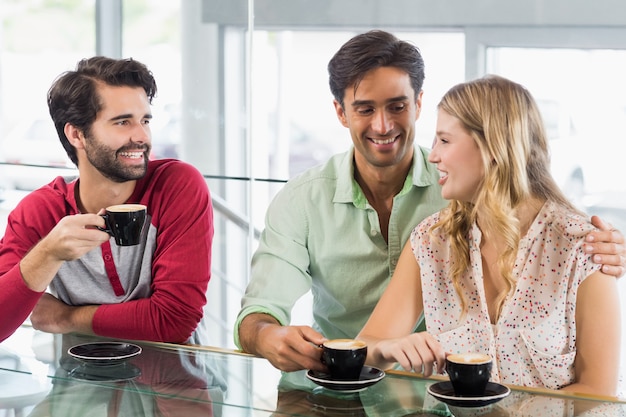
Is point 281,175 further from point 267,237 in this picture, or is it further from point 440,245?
point 440,245

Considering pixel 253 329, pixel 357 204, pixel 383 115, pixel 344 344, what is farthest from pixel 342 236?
pixel 344 344

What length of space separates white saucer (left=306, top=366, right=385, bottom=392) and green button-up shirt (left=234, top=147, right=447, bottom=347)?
0.70 meters

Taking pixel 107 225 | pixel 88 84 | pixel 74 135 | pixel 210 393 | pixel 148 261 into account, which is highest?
pixel 88 84

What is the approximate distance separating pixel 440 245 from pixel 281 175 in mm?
1728

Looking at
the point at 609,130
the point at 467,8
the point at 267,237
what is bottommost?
the point at 267,237

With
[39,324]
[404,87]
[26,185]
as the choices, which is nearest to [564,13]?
[404,87]

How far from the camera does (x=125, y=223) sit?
6.19 feet

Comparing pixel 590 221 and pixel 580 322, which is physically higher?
pixel 590 221

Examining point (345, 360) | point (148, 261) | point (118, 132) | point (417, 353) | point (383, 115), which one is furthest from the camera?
point (118, 132)

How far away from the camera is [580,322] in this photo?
1839mm

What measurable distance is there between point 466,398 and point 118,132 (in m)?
1.42

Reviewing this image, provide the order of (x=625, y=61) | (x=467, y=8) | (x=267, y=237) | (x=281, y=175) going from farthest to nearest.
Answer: (x=281, y=175) < (x=467, y=8) < (x=625, y=61) < (x=267, y=237)

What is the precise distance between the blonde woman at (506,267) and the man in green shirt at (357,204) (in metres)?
0.25

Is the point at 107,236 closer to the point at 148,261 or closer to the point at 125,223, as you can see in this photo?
the point at 125,223
